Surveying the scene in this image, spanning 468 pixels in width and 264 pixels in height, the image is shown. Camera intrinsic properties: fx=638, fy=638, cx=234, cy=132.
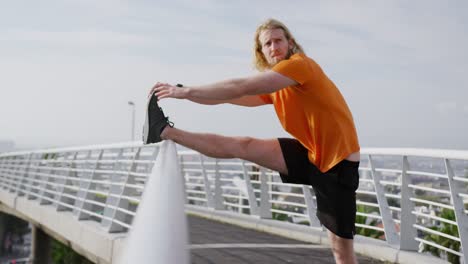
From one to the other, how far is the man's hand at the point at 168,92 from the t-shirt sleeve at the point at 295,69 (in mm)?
453

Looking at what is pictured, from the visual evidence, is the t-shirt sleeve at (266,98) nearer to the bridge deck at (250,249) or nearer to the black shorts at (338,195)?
the black shorts at (338,195)

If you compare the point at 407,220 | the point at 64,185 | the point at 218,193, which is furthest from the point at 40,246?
the point at 407,220

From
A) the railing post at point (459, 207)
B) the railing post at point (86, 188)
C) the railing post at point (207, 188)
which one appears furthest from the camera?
the railing post at point (207, 188)

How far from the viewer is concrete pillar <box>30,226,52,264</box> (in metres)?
18.6

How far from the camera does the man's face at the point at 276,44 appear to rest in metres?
3.27

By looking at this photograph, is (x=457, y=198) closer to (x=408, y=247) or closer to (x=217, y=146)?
(x=408, y=247)

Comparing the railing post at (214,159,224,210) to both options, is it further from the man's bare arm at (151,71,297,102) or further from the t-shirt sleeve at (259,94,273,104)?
the man's bare arm at (151,71,297,102)

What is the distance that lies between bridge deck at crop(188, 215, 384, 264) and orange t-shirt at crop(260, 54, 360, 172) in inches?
90.0

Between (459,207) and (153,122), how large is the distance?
332cm

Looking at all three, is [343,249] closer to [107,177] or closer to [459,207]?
[459,207]

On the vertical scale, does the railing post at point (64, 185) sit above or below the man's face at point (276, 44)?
below

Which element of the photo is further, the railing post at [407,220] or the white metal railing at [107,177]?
the white metal railing at [107,177]

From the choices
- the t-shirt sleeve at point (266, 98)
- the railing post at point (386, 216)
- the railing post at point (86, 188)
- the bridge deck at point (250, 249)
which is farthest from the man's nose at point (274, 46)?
the railing post at point (86, 188)

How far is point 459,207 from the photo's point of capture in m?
5.34
